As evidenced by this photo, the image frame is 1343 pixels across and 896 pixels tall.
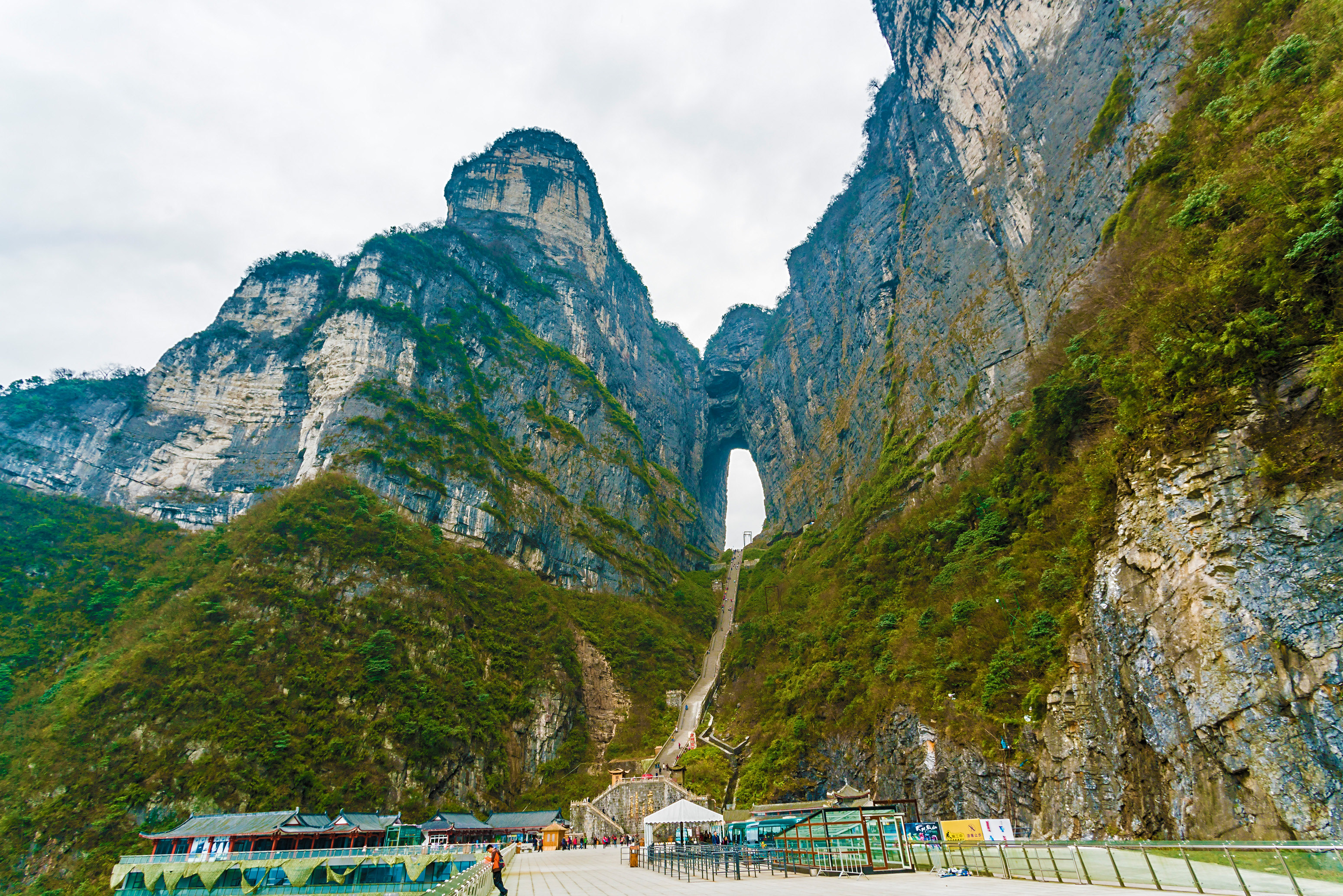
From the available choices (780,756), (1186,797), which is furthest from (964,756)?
(780,756)

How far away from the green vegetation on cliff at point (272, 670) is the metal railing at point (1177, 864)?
116 ft

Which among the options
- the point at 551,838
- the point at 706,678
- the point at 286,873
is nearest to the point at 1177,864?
the point at 286,873

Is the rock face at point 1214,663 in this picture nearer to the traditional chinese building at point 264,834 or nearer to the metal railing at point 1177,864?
the metal railing at point 1177,864

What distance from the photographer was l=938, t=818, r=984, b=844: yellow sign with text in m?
17.6

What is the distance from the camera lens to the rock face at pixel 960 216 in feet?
123

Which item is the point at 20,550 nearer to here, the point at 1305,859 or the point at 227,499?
the point at 227,499

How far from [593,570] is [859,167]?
59.7 meters

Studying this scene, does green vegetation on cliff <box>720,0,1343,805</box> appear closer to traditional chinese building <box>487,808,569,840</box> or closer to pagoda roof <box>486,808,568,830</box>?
pagoda roof <box>486,808,568,830</box>

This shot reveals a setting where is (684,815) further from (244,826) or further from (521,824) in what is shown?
(244,826)

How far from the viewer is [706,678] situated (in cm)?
5844

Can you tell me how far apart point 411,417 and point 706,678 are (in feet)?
128

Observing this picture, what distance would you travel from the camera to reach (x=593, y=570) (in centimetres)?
6712

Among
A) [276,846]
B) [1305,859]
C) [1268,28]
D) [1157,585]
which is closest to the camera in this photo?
[1305,859]

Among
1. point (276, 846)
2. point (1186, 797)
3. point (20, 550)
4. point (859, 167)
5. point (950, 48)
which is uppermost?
point (859, 167)
